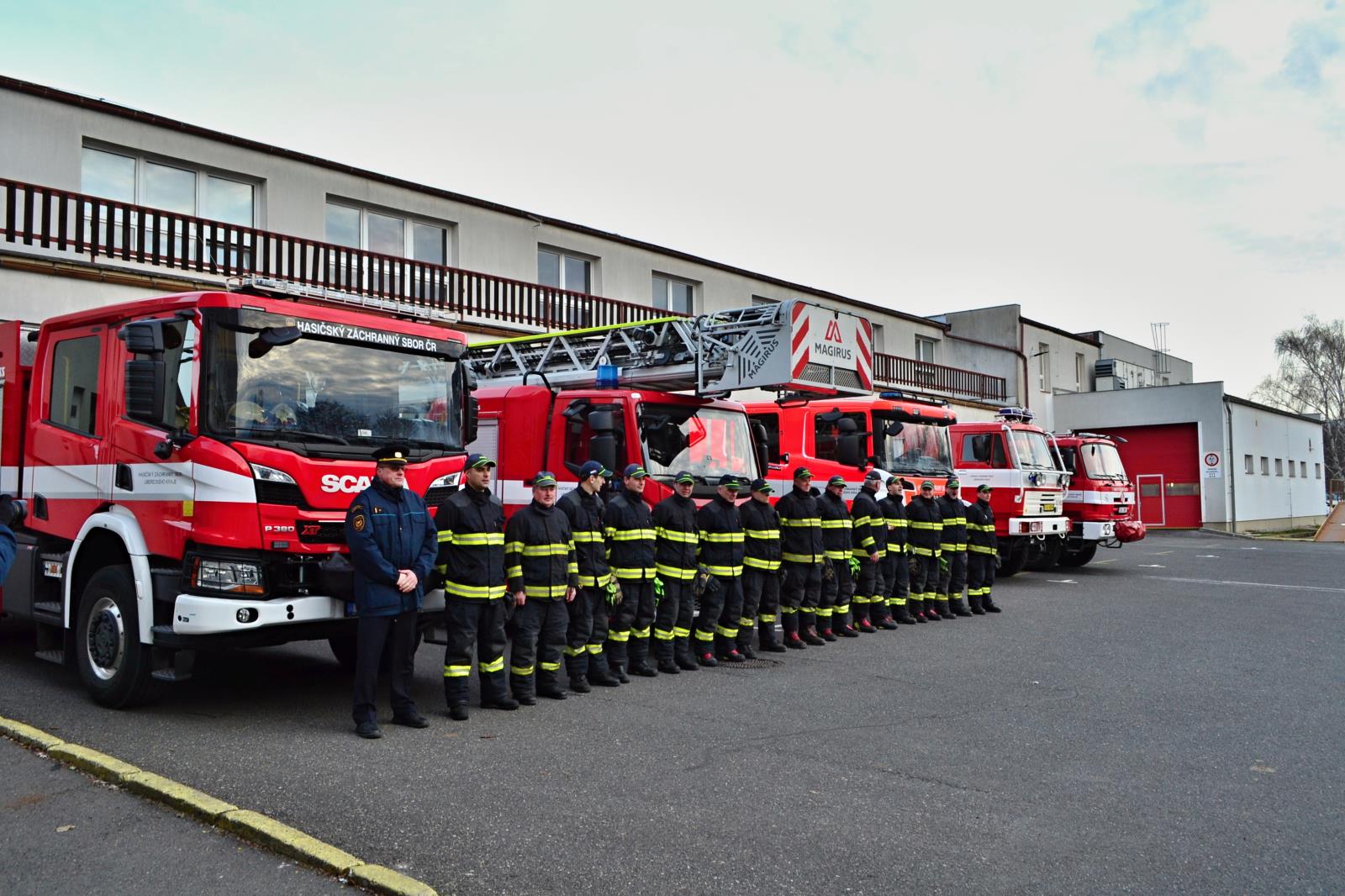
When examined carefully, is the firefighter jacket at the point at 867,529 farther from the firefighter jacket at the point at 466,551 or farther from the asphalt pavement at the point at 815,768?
the firefighter jacket at the point at 466,551

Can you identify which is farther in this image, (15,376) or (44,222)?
(44,222)

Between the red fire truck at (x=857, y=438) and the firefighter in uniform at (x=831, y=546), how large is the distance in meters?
2.11

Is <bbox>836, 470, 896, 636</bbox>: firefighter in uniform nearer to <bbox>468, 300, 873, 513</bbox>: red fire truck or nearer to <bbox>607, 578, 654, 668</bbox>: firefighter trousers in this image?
<bbox>468, 300, 873, 513</bbox>: red fire truck

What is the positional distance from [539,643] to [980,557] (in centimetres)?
743

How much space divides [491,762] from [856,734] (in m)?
2.35

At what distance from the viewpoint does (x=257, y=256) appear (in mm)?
16344

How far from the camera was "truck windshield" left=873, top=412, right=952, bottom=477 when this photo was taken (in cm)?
1334

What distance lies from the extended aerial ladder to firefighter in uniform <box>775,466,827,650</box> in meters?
1.13

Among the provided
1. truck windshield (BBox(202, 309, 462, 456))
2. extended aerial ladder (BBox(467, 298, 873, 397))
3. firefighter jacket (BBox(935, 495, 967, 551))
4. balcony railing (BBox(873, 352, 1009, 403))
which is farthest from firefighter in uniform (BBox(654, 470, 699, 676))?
balcony railing (BBox(873, 352, 1009, 403))

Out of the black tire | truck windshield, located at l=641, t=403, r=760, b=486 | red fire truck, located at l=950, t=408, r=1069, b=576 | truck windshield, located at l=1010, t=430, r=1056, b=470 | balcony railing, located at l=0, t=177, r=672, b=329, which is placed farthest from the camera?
the black tire

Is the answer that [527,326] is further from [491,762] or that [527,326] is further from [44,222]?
[491,762]

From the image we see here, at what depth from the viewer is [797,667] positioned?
358 inches

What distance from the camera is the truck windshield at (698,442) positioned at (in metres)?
9.95

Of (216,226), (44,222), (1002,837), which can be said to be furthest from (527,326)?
(1002,837)
